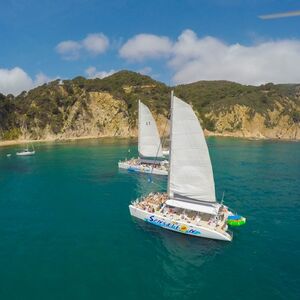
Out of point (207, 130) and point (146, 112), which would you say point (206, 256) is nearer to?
point (146, 112)

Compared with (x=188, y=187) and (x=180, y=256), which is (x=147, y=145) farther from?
(x=180, y=256)

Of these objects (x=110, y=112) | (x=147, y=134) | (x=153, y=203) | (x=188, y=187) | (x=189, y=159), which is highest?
(x=110, y=112)

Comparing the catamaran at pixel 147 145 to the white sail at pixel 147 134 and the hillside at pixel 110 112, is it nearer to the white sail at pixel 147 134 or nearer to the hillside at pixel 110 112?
the white sail at pixel 147 134

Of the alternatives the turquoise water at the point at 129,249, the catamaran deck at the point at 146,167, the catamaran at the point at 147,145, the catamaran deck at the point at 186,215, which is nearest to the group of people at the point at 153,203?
the catamaran deck at the point at 186,215

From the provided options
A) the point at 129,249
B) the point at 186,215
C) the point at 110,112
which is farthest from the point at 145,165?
the point at 110,112

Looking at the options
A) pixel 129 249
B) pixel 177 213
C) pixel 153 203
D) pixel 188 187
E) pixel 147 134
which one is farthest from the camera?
pixel 147 134

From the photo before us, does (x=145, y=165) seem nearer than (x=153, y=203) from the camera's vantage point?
No

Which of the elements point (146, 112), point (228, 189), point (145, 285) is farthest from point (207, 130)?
point (145, 285)

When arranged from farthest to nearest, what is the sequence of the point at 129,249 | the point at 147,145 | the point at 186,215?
the point at 147,145 < the point at 186,215 < the point at 129,249
